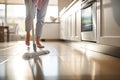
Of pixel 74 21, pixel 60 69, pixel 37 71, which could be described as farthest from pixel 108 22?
pixel 74 21

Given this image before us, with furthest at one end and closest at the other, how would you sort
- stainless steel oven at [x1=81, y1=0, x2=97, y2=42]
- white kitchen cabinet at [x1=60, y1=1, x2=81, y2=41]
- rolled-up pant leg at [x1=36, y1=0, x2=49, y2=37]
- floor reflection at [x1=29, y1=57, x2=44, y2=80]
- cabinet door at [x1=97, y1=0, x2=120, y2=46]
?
white kitchen cabinet at [x1=60, y1=1, x2=81, y2=41] → rolled-up pant leg at [x1=36, y1=0, x2=49, y2=37] → stainless steel oven at [x1=81, y1=0, x2=97, y2=42] → cabinet door at [x1=97, y1=0, x2=120, y2=46] → floor reflection at [x1=29, y1=57, x2=44, y2=80]

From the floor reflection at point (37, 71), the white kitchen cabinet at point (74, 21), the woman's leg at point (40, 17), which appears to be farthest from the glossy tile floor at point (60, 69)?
the white kitchen cabinet at point (74, 21)

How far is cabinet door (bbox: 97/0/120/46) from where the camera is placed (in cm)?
188

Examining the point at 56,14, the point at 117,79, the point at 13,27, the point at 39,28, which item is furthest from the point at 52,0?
the point at 117,79

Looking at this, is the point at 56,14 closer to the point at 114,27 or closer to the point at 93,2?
the point at 93,2

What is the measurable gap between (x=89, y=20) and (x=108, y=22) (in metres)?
0.79

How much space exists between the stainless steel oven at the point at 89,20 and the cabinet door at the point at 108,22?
0.20 metres

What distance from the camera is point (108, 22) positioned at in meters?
2.09

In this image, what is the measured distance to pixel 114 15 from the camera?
192 cm

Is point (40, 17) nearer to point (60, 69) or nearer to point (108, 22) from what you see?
point (108, 22)

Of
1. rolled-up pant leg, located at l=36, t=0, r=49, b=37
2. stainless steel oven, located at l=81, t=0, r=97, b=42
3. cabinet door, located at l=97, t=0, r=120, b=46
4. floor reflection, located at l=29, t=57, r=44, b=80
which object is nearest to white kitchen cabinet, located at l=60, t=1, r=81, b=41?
stainless steel oven, located at l=81, t=0, r=97, b=42

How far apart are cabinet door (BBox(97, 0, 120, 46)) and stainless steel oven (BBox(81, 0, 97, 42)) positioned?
196 mm

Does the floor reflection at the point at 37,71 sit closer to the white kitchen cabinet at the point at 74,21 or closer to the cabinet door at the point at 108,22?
the cabinet door at the point at 108,22

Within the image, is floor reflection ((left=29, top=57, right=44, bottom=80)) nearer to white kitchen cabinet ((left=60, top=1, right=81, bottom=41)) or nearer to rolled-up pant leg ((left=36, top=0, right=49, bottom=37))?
rolled-up pant leg ((left=36, top=0, right=49, bottom=37))
